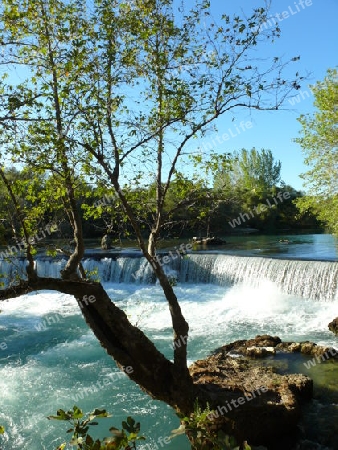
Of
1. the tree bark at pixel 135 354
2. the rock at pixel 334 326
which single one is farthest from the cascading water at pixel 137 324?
the tree bark at pixel 135 354

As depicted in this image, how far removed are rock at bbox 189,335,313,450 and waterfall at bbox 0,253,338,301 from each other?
609 centimetres

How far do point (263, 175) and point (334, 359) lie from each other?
48093 mm

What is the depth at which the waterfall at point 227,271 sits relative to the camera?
13.9 metres

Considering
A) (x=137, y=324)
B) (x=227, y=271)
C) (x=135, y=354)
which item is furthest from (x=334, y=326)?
(x=135, y=354)

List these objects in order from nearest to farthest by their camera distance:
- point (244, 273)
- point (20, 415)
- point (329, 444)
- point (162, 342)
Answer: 1. point (329, 444)
2. point (20, 415)
3. point (162, 342)
4. point (244, 273)

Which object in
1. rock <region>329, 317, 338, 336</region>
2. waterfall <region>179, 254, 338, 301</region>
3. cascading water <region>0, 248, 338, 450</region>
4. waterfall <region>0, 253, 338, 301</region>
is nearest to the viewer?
cascading water <region>0, 248, 338, 450</region>

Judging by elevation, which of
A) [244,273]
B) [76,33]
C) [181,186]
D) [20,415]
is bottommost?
[20,415]

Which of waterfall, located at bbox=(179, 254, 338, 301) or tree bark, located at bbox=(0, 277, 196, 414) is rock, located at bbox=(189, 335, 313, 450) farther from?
waterfall, located at bbox=(179, 254, 338, 301)

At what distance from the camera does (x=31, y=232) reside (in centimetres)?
454

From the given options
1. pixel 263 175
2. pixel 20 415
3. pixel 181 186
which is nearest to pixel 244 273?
pixel 20 415

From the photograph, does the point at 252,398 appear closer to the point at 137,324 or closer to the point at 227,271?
the point at 137,324

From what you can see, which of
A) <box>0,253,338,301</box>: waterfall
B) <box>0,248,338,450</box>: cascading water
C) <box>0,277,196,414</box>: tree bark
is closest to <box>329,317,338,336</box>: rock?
<box>0,248,338,450</box>: cascading water

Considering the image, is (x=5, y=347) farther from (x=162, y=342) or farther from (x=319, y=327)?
(x=319, y=327)

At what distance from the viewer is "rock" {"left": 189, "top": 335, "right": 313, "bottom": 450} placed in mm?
5086
